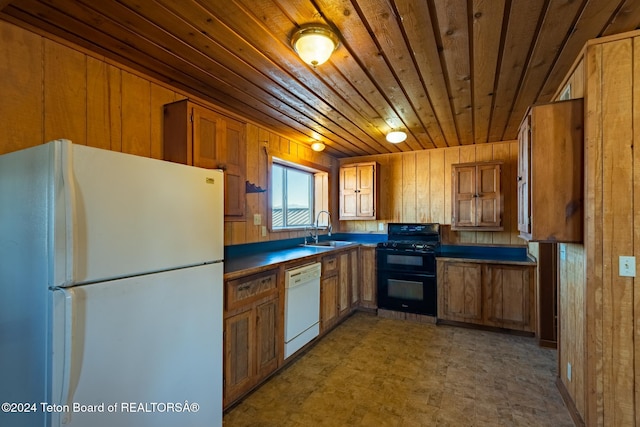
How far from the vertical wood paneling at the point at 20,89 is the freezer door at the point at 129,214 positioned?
2.59ft

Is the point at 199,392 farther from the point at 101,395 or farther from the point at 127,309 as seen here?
the point at 127,309

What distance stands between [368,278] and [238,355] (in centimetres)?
246

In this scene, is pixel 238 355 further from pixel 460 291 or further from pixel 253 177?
pixel 460 291

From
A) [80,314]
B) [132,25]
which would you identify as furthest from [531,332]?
[132,25]

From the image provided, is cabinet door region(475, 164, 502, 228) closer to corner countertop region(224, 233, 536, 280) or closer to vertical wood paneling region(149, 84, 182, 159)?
corner countertop region(224, 233, 536, 280)

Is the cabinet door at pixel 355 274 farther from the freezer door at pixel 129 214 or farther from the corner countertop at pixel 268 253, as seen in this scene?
the freezer door at pixel 129 214

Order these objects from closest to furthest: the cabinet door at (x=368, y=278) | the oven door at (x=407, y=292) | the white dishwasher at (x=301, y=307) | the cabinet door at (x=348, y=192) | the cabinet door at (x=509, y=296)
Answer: the white dishwasher at (x=301, y=307), the cabinet door at (x=509, y=296), the oven door at (x=407, y=292), the cabinet door at (x=368, y=278), the cabinet door at (x=348, y=192)

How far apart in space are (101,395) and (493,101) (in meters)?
3.26

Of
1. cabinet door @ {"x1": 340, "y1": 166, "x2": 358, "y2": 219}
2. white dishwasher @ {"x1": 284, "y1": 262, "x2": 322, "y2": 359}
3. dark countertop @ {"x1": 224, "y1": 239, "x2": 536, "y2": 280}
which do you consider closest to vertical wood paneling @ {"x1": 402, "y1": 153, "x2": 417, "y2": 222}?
dark countertop @ {"x1": 224, "y1": 239, "x2": 536, "y2": 280}

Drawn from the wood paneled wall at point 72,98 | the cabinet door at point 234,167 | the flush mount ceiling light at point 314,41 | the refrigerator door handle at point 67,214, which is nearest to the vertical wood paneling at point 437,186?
the cabinet door at point 234,167

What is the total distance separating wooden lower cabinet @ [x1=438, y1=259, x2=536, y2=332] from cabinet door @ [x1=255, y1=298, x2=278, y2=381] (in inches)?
90.5

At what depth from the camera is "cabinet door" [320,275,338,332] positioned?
10.9 ft

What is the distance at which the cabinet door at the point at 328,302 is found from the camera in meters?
3.32

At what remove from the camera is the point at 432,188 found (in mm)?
4363
